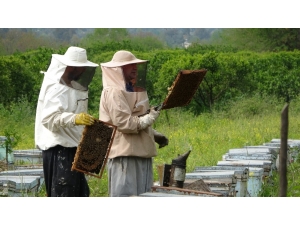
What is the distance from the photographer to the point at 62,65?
499cm

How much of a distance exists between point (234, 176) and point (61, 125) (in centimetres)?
156

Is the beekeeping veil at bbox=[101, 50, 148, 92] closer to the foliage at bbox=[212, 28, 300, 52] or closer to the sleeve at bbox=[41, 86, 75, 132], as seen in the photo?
the sleeve at bbox=[41, 86, 75, 132]

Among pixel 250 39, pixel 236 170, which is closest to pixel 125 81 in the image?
pixel 236 170

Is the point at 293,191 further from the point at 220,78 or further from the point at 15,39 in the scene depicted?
the point at 15,39

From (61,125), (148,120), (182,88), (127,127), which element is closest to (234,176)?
(182,88)

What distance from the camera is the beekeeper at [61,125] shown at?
15.7 feet

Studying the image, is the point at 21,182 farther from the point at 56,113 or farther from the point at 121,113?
the point at 121,113

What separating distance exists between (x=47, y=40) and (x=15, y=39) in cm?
271

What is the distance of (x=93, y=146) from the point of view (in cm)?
480

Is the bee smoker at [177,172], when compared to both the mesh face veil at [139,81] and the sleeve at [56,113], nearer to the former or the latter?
the mesh face veil at [139,81]

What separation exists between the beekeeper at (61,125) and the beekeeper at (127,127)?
0.21m

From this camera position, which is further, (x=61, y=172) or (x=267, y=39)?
(x=267, y=39)

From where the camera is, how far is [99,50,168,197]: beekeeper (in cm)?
483

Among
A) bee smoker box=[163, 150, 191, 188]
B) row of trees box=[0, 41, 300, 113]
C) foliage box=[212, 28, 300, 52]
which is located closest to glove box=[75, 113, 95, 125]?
bee smoker box=[163, 150, 191, 188]
